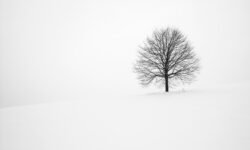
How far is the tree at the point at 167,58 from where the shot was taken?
48.0 feet

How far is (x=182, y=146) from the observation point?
4.07m

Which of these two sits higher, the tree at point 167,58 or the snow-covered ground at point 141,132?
the tree at point 167,58

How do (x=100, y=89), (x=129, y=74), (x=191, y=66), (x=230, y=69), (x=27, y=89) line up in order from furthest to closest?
(x=27, y=89) < (x=129, y=74) < (x=100, y=89) < (x=230, y=69) < (x=191, y=66)

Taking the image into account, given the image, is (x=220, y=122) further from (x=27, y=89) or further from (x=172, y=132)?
(x=27, y=89)

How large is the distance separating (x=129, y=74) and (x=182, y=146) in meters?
62.1

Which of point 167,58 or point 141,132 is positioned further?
point 167,58

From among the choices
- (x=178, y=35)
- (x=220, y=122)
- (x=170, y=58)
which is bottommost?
(x=220, y=122)

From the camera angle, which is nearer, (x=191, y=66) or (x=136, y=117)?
(x=136, y=117)

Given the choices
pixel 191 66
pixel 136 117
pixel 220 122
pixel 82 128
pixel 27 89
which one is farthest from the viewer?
pixel 27 89

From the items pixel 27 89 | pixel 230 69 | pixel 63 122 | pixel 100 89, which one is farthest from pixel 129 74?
pixel 27 89

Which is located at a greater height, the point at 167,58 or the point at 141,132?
the point at 167,58

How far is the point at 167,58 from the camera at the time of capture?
49.2ft

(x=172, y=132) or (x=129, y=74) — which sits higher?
(x=129, y=74)

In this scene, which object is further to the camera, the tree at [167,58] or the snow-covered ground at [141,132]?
the tree at [167,58]
